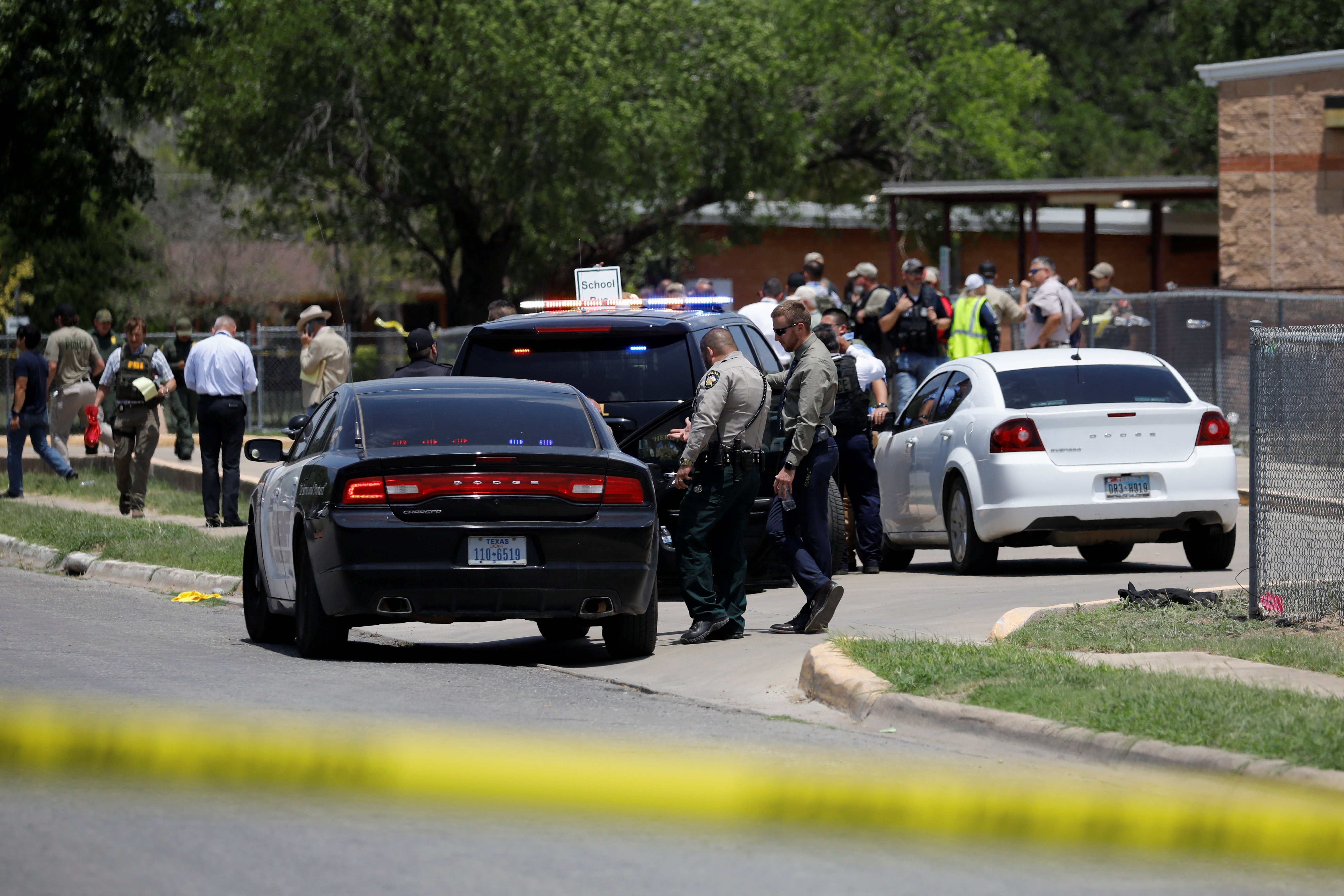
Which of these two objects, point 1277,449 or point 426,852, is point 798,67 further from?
point 426,852

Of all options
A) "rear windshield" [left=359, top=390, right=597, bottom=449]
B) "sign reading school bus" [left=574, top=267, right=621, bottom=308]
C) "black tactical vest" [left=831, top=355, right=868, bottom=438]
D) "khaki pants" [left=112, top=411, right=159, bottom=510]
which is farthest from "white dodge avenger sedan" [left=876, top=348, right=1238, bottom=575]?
"khaki pants" [left=112, top=411, right=159, bottom=510]

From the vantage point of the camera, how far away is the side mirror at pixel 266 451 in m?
11.6

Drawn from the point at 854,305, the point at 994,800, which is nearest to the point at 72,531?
the point at 854,305

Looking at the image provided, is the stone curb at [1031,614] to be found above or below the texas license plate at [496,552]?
below

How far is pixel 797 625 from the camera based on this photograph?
11.2 meters

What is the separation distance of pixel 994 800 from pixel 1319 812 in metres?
1.09

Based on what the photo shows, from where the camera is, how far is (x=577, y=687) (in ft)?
31.0

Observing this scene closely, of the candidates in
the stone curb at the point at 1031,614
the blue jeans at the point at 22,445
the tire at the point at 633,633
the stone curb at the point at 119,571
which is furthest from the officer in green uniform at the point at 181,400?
the stone curb at the point at 1031,614

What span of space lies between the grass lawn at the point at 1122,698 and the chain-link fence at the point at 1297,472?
5.01ft

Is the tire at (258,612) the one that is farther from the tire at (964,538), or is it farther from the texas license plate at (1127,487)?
the texas license plate at (1127,487)

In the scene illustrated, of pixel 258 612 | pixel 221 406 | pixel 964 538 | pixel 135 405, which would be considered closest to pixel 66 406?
pixel 135 405

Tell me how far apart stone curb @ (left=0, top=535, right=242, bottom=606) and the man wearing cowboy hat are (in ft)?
10.4

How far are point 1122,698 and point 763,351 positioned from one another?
5826 mm

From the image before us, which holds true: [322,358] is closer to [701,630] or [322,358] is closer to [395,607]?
[701,630]
